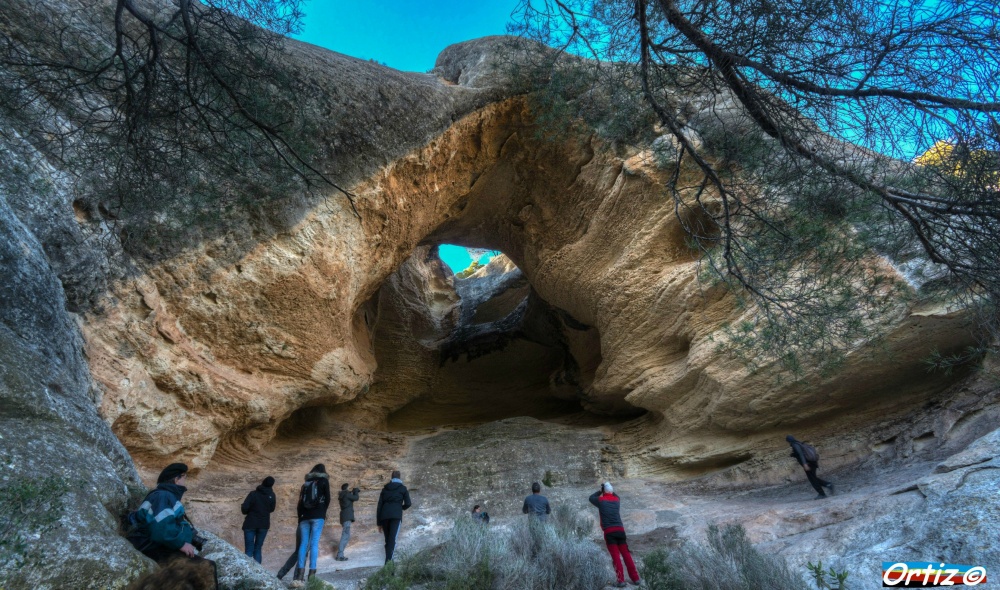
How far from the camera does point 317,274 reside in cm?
691

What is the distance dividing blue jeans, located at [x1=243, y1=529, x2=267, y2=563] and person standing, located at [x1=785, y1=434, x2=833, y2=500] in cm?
572

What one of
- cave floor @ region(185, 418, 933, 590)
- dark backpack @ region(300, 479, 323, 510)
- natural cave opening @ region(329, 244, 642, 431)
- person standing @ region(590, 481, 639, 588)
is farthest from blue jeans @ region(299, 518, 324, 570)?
natural cave opening @ region(329, 244, 642, 431)

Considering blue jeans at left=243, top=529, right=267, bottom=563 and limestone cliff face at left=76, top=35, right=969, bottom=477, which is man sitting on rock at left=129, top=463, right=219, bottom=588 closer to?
blue jeans at left=243, top=529, right=267, bottom=563

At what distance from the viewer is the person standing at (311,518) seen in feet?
15.0

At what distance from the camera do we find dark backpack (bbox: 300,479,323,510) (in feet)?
15.5

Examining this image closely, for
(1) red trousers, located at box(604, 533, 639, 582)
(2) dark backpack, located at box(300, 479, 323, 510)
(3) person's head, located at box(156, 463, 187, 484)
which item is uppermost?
(3) person's head, located at box(156, 463, 187, 484)

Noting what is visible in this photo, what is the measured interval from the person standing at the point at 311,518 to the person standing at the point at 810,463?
16.7 feet

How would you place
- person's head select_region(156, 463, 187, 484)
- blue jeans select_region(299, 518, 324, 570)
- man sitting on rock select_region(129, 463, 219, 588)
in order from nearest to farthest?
1. man sitting on rock select_region(129, 463, 219, 588)
2. person's head select_region(156, 463, 187, 484)
3. blue jeans select_region(299, 518, 324, 570)

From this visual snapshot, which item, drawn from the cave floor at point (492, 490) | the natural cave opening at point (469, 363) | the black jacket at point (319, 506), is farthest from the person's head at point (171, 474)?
the natural cave opening at point (469, 363)

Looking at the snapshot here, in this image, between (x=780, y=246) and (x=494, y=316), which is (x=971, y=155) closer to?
(x=780, y=246)

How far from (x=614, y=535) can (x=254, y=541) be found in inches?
133

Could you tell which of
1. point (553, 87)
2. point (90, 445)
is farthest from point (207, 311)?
point (553, 87)

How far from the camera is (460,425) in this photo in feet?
35.6

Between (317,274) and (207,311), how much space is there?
4.54 ft
